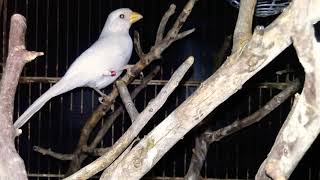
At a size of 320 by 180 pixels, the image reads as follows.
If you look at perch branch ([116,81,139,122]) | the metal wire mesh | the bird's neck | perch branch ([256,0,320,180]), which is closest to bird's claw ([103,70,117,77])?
the bird's neck

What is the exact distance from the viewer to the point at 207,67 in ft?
8.40

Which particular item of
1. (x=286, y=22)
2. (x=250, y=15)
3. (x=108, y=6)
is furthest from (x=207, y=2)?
(x=286, y=22)

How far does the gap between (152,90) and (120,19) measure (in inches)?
15.7

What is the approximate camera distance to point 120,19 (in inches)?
90.6

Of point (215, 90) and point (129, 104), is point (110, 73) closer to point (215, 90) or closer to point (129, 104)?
point (129, 104)

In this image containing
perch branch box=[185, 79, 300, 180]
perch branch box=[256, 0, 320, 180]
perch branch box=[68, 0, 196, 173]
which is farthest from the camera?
perch branch box=[185, 79, 300, 180]

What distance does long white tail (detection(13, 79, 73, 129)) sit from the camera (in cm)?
165

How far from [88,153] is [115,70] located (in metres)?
0.45

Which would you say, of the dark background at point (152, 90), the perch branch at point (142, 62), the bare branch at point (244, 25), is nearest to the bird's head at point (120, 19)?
the dark background at point (152, 90)

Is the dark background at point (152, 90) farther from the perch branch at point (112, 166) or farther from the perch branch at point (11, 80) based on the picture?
the perch branch at point (11, 80)

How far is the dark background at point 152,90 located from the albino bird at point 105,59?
23cm

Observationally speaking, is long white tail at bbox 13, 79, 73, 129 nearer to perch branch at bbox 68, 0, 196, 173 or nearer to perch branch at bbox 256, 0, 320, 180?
perch branch at bbox 68, 0, 196, 173

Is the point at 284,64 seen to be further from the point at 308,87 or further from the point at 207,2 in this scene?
the point at 308,87

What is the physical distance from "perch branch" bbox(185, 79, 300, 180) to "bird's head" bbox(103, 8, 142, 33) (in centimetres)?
70
